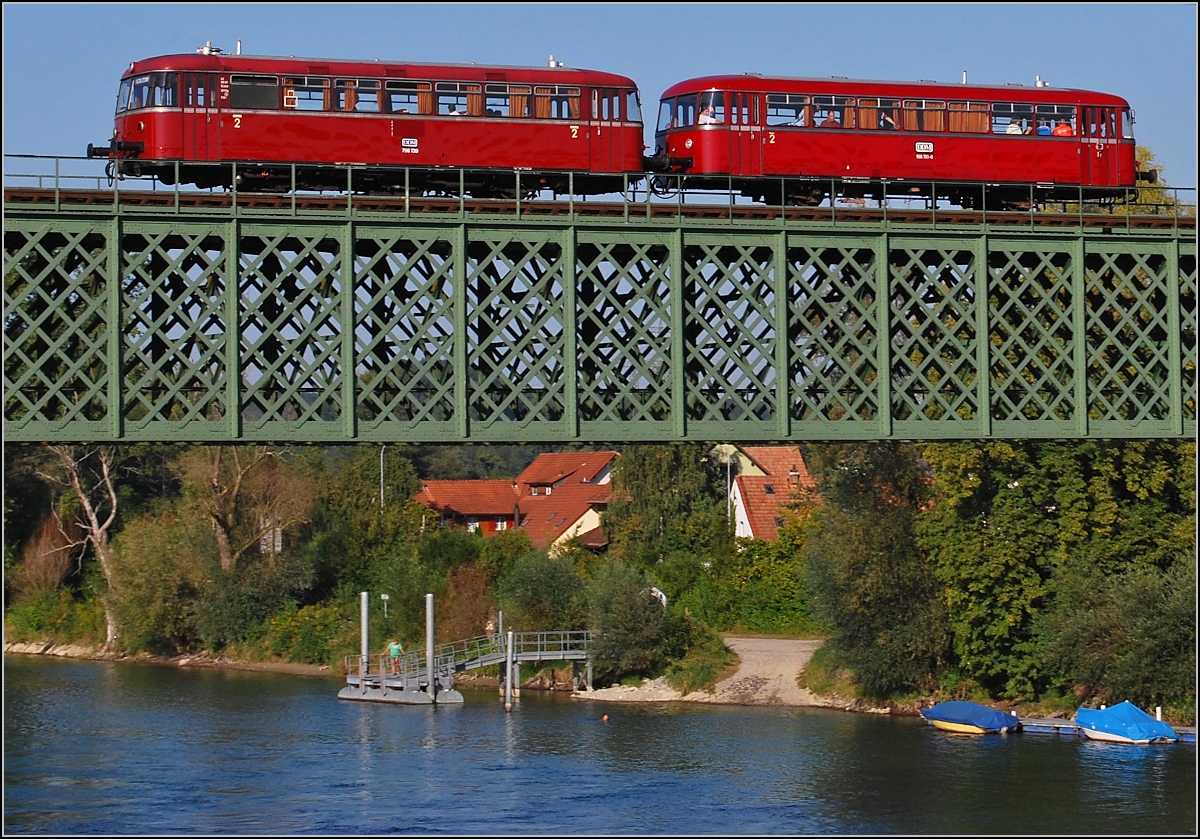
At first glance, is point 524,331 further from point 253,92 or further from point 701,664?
point 701,664

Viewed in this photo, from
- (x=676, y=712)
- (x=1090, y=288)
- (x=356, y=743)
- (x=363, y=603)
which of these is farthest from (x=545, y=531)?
(x=1090, y=288)

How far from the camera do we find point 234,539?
6262cm

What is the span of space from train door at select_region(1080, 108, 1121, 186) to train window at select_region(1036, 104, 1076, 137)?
299mm

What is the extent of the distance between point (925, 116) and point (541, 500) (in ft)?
171

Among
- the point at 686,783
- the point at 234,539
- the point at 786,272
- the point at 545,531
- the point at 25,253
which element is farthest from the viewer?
the point at 545,531

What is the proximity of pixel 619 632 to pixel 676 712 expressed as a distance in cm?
436

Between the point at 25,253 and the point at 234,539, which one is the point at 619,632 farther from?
the point at 25,253

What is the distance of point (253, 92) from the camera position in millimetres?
30156

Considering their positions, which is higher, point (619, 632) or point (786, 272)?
point (786, 272)

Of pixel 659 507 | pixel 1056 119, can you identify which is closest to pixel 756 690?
pixel 659 507

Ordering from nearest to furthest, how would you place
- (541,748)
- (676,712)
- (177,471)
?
(541,748) < (676,712) < (177,471)

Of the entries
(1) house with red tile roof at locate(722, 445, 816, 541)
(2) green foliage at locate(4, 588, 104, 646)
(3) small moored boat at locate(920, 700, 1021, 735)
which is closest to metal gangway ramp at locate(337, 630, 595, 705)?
(3) small moored boat at locate(920, 700, 1021, 735)

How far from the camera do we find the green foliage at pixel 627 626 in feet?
168

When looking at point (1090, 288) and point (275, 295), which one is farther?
point (1090, 288)
